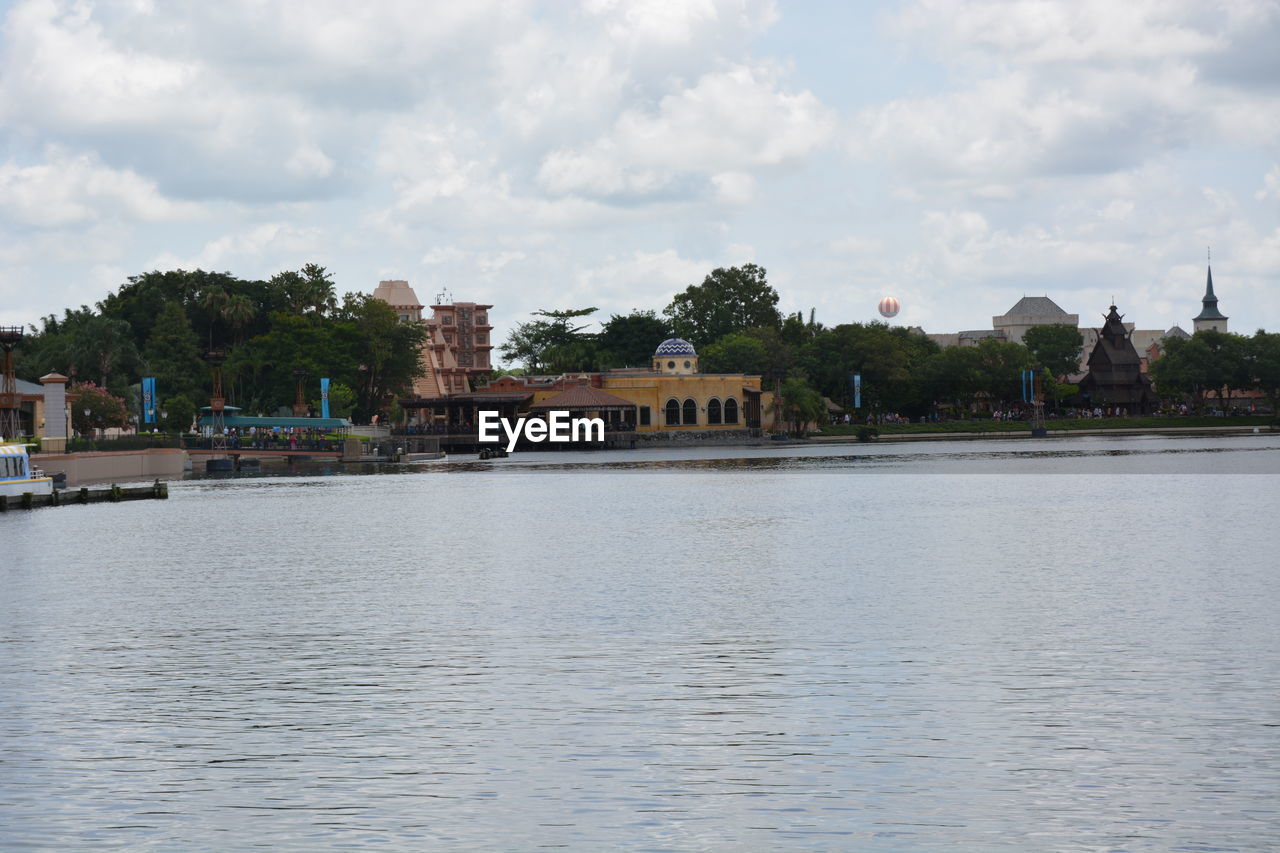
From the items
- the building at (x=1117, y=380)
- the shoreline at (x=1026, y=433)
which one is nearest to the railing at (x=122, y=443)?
the shoreline at (x=1026, y=433)

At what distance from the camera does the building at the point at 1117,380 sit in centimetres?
18425

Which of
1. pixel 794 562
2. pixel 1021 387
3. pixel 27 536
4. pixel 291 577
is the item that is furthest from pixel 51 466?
pixel 1021 387

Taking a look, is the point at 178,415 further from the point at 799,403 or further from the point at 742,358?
the point at 799,403

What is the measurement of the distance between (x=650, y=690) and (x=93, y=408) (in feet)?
323

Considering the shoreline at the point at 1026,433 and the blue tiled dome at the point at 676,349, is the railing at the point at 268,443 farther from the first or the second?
the shoreline at the point at 1026,433

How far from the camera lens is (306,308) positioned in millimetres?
148625

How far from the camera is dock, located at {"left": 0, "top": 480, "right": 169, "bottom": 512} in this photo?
61.5 meters

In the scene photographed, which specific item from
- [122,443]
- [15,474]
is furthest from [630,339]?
[15,474]

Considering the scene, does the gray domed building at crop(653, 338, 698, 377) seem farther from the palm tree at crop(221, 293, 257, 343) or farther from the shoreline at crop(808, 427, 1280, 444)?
the palm tree at crop(221, 293, 257, 343)

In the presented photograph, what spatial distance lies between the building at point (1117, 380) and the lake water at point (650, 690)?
14390 cm

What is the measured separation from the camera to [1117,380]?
603 feet

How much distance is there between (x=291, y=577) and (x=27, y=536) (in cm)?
1706

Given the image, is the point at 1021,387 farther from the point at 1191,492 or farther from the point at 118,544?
the point at 118,544

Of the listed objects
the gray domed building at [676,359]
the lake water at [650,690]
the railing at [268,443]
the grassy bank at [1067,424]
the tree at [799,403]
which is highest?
the gray domed building at [676,359]
